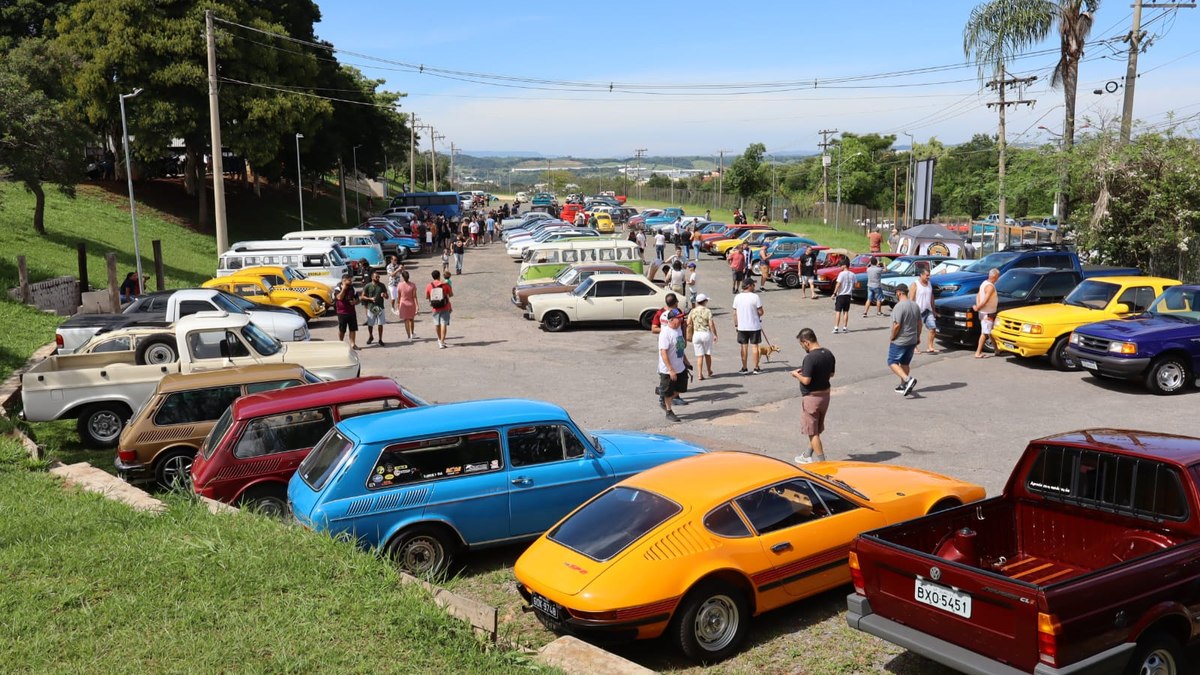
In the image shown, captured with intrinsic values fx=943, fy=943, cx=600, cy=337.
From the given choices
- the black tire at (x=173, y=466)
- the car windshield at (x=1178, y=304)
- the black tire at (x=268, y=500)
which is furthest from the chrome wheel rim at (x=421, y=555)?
the car windshield at (x=1178, y=304)

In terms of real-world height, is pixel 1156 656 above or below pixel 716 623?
above

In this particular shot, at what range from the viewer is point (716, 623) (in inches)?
257

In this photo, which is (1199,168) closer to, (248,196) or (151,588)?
→ (151,588)

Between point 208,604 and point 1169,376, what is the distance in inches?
577

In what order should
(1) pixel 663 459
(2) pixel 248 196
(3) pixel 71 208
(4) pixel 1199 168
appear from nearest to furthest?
1. (1) pixel 663 459
2. (4) pixel 1199 168
3. (3) pixel 71 208
4. (2) pixel 248 196

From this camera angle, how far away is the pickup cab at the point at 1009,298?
1936 cm

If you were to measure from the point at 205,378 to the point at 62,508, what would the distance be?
131 inches

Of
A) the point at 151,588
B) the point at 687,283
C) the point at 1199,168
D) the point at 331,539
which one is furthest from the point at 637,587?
the point at 1199,168

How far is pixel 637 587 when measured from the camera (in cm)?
622

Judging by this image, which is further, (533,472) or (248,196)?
(248,196)

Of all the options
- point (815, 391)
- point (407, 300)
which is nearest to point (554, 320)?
point (407, 300)

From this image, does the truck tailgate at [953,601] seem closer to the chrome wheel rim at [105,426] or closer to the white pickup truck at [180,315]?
the chrome wheel rim at [105,426]

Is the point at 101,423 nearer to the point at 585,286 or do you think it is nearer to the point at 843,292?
the point at 585,286

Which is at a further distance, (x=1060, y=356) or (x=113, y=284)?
(x=113, y=284)
